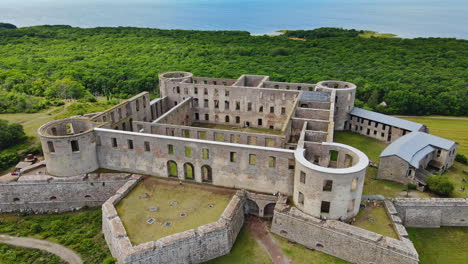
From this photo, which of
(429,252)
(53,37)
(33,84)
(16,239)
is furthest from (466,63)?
(53,37)

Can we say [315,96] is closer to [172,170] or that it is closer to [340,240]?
[172,170]

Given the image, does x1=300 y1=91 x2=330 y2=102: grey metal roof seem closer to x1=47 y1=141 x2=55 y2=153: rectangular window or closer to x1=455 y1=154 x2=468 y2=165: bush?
x1=455 y1=154 x2=468 y2=165: bush

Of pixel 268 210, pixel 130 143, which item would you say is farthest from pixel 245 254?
pixel 130 143

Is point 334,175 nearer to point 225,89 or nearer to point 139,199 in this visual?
point 139,199

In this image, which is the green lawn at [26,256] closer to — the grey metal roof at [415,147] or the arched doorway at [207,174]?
the arched doorway at [207,174]

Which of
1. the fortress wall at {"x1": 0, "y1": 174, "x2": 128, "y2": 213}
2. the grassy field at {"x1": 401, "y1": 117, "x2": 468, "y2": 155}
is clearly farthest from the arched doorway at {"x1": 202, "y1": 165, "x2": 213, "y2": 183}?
the grassy field at {"x1": 401, "y1": 117, "x2": 468, "y2": 155}

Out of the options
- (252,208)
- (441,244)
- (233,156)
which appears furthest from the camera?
(252,208)

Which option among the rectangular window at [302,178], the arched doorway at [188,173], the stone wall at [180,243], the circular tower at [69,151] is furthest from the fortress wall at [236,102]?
the stone wall at [180,243]
